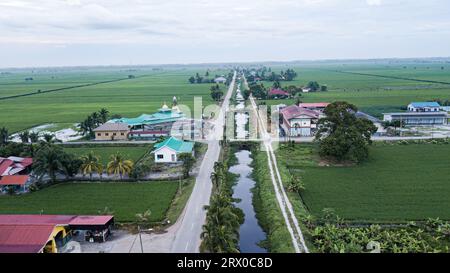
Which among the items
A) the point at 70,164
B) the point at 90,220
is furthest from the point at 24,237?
the point at 70,164

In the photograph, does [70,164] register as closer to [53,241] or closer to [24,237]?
[53,241]

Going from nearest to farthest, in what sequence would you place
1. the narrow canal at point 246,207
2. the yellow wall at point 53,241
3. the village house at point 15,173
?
the yellow wall at point 53,241 < the narrow canal at point 246,207 < the village house at point 15,173

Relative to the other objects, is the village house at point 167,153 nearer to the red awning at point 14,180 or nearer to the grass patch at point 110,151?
the grass patch at point 110,151

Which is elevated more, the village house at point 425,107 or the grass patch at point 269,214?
the village house at point 425,107

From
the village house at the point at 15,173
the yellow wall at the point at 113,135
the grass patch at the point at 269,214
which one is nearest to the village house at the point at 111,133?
the yellow wall at the point at 113,135
